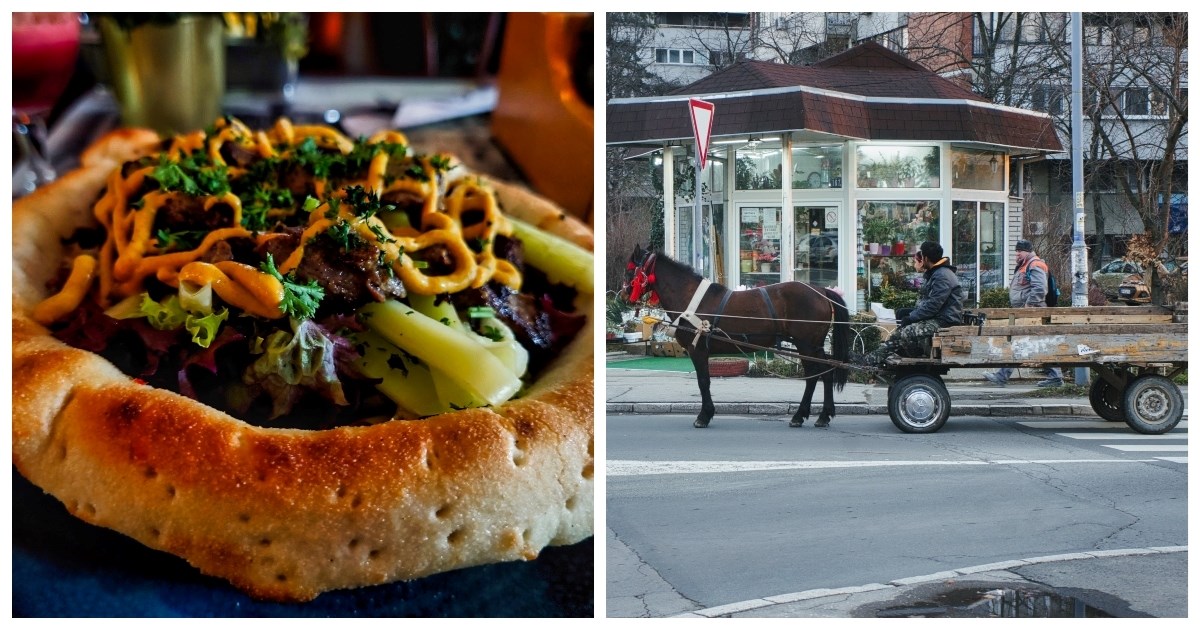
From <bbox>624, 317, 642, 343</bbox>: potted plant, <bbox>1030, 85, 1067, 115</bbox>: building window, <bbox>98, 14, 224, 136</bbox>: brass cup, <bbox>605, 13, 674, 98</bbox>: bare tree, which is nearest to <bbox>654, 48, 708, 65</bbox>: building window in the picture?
<bbox>605, 13, 674, 98</bbox>: bare tree

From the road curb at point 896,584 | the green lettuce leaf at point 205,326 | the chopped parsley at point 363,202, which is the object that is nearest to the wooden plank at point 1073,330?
the road curb at point 896,584

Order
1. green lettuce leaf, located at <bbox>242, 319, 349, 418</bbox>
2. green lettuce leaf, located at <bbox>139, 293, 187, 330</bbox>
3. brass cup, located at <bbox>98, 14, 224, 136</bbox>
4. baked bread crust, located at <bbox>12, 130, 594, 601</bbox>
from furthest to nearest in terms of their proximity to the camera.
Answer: brass cup, located at <bbox>98, 14, 224, 136</bbox> < green lettuce leaf, located at <bbox>139, 293, 187, 330</bbox> < green lettuce leaf, located at <bbox>242, 319, 349, 418</bbox> < baked bread crust, located at <bbox>12, 130, 594, 601</bbox>

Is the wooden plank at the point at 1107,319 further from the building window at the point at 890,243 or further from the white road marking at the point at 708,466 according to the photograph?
the white road marking at the point at 708,466

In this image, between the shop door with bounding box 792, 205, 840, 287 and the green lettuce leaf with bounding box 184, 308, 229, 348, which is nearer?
the green lettuce leaf with bounding box 184, 308, 229, 348

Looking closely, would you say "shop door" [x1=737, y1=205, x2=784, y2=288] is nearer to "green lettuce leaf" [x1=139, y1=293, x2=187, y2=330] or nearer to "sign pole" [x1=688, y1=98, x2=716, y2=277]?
"sign pole" [x1=688, y1=98, x2=716, y2=277]

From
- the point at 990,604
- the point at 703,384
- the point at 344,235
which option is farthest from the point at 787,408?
the point at 344,235

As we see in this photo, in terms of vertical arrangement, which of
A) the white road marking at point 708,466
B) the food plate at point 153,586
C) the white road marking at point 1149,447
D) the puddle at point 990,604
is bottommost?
the puddle at point 990,604

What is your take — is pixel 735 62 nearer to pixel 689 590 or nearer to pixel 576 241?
pixel 576 241
